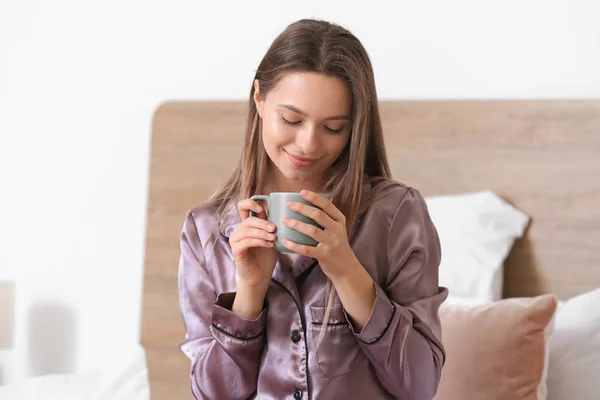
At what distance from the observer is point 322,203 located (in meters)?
1.11

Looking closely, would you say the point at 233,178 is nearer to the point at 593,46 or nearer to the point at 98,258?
the point at 593,46

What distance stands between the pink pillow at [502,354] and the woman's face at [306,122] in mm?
671

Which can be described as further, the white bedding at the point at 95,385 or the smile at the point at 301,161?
the white bedding at the point at 95,385

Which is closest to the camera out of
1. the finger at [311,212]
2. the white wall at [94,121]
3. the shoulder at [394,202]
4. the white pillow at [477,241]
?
the finger at [311,212]

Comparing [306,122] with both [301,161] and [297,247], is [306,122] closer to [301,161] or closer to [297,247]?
[301,161]

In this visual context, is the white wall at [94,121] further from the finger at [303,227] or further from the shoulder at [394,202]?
the finger at [303,227]

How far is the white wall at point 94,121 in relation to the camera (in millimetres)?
2551

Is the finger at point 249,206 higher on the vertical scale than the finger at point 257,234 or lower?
higher

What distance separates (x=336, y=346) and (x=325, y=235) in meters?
0.22

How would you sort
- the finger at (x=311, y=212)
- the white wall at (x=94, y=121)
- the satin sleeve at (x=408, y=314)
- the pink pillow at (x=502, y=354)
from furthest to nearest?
the white wall at (x=94, y=121), the pink pillow at (x=502, y=354), the satin sleeve at (x=408, y=314), the finger at (x=311, y=212)

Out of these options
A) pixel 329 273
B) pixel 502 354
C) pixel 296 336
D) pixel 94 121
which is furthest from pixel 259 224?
pixel 94 121

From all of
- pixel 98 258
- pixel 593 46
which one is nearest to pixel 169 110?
pixel 98 258

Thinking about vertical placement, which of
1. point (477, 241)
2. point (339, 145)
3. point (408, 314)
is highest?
point (339, 145)

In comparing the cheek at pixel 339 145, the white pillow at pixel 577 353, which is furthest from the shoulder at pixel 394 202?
the white pillow at pixel 577 353
